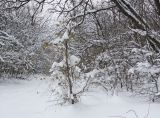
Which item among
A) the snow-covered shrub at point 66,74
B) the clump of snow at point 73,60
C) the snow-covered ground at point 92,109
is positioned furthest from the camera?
the clump of snow at point 73,60

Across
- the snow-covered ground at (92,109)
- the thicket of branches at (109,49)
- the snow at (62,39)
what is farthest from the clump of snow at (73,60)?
the snow-covered ground at (92,109)

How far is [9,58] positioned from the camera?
14508mm

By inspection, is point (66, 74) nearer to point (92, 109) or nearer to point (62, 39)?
point (62, 39)

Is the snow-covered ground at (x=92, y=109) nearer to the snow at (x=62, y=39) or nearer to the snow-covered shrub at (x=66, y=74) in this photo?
the snow-covered shrub at (x=66, y=74)

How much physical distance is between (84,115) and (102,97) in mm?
1374

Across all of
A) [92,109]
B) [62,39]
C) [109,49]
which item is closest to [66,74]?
[62,39]

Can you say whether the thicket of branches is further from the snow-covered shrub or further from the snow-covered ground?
the snow-covered ground

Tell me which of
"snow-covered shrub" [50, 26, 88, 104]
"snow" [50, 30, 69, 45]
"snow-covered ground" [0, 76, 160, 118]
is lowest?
"snow-covered ground" [0, 76, 160, 118]

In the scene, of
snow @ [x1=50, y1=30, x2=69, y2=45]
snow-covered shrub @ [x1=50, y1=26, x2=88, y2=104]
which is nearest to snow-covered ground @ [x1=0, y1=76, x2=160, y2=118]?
snow-covered shrub @ [x1=50, y1=26, x2=88, y2=104]

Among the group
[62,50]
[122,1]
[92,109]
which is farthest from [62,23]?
[92,109]

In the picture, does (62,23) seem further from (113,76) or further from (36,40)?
(36,40)

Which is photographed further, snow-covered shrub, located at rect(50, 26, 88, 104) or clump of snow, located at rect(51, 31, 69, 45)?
snow-covered shrub, located at rect(50, 26, 88, 104)

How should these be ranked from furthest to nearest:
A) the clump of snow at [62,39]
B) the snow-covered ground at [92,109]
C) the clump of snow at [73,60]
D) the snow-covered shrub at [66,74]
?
the clump of snow at [73,60] < the snow-covered shrub at [66,74] < the clump of snow at [62,39] < the snow-covered ground at [92,109]

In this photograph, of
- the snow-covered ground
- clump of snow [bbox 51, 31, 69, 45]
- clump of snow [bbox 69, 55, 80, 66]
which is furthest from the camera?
clump of snow [bbox 69, 55, 80, 66]
